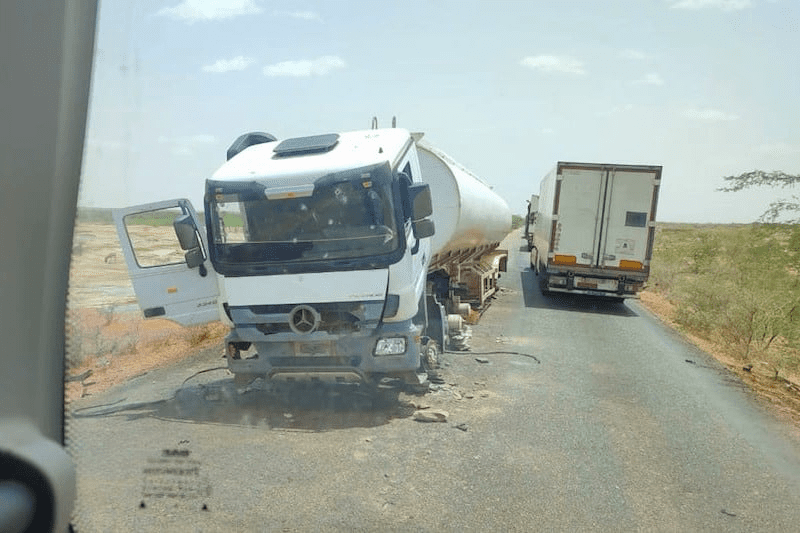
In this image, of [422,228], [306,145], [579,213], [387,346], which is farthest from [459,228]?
[579,213]

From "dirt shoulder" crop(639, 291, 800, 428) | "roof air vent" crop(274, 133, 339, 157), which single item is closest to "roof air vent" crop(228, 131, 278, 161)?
"roof air vent" crop(274, 133, 339, 157)

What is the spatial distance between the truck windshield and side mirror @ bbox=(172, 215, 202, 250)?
335mm

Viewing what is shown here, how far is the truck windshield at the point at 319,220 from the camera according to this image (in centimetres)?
628

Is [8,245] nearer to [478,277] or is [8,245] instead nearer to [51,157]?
[51,157]

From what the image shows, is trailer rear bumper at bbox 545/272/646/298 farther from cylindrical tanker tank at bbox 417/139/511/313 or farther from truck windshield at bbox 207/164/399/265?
truck windshield at bbox 207/164/399/265

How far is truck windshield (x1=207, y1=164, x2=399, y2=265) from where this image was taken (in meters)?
6.28

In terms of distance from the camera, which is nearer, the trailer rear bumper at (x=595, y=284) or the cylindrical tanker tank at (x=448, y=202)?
the cylindrical tanker tank at (x=448, y=202)

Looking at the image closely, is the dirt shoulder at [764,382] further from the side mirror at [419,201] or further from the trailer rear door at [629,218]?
the side mirror at [419,201]

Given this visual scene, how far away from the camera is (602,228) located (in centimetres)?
1534

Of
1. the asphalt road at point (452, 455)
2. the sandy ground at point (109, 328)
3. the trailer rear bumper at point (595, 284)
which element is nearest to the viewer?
the sandy ground at point (109, 328)

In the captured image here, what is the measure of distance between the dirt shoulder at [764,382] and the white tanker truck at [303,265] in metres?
4.76

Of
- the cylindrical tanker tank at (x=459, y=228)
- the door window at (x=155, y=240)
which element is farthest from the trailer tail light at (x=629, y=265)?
the door window at (x=155, y=240)

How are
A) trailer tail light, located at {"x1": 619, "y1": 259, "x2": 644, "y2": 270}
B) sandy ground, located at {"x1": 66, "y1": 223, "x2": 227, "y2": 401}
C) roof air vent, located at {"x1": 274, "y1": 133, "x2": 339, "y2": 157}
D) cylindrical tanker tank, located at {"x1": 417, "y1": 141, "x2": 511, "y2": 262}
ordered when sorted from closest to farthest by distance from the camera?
sandy ground, located at {"x1": 66, "y1": 223, "x2": 227, "y2": 401} < roof air vent, located at {"x1": 274, "y1": 133, "x2": 339, "y2": 157} < cylindrical tanker tank, located at {"x1": 417, "y1": 141, "x2": 511, "y2": 262} < trailer tail light, located at {"x1": 619, "y1": 259, "x2": 644, "y2": 270}

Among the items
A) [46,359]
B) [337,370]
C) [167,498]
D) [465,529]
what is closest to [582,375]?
[337,370]
